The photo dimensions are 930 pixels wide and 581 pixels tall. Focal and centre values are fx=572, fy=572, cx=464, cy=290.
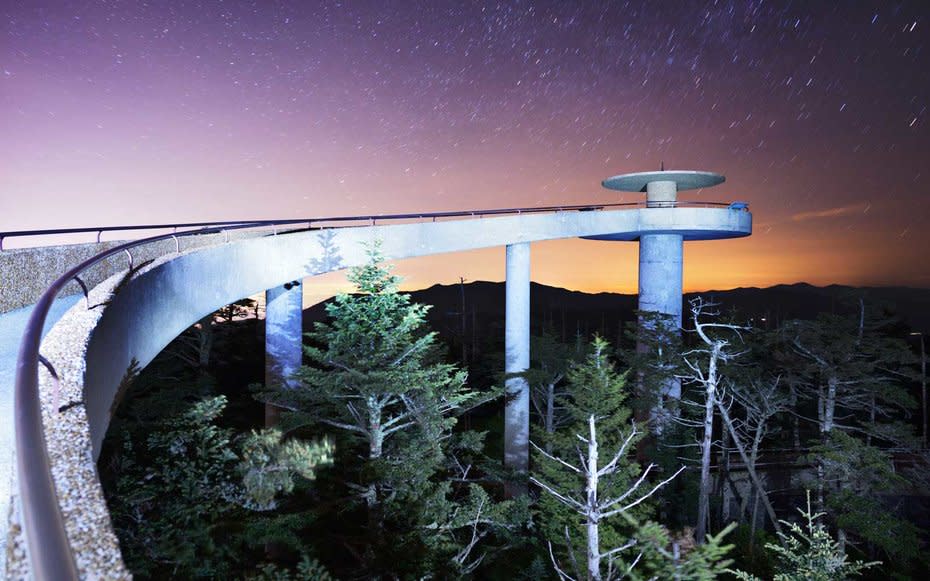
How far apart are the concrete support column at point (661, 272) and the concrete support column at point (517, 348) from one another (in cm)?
736

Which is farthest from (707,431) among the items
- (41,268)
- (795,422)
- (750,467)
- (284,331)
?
(41,268)

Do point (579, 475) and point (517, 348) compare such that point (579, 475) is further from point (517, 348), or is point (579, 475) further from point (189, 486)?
point (189, 486)

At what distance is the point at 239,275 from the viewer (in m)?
12.5

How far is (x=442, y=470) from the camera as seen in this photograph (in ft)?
45.3

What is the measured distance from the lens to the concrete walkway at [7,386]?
4464 millimetres

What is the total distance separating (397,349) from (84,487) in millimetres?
8752

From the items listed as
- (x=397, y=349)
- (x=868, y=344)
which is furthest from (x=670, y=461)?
(x=397, y=349)

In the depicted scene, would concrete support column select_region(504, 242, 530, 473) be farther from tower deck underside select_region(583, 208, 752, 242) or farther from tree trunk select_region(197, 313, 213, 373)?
tree trunk select_region(197, 313, 213, 373)

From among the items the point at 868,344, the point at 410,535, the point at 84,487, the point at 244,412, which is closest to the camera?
the point at 84,487

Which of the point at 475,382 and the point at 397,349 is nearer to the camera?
the point at 397,349

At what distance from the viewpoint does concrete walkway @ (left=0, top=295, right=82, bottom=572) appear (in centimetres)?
446

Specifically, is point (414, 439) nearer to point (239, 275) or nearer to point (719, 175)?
point (239, 275)

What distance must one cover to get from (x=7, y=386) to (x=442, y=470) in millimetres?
9385

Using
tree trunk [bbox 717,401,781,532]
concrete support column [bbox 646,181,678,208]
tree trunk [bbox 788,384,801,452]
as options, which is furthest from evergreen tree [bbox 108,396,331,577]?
concrete support column [bbox 646,181,678,208]
